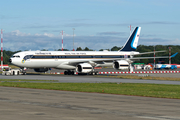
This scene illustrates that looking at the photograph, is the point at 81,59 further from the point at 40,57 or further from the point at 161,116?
the point at 161,116

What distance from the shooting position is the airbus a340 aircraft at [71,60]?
6009cm

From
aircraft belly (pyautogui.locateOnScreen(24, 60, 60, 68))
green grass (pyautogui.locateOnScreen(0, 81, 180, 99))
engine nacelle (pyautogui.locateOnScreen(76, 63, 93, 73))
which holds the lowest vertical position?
green grass (pyautogui.locateOnScreen(0, 81, 180, 99))

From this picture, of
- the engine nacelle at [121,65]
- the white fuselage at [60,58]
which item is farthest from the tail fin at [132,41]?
the engine nacelle at [121,65]

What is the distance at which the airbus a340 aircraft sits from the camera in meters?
60.1

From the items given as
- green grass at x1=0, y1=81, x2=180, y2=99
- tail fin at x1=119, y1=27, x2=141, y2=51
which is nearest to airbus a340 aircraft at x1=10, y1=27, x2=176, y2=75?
tail fin at x1=119, y1=27, x2=141, y2=51

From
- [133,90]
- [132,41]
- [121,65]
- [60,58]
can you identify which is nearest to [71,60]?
[60,58]

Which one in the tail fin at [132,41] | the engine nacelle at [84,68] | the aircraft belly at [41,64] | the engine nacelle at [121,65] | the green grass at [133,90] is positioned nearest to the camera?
the green grass at [133,90]

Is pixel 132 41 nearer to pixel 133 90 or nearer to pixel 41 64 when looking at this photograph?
pixel 41 64

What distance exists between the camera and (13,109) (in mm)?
16781

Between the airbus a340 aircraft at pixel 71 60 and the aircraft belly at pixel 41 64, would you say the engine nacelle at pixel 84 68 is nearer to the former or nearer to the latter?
the airbus a340 aircraft at pixel 71 60

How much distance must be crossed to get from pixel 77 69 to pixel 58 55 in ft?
16.1

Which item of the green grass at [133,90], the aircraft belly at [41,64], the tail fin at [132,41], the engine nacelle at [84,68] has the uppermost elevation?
the tail fin at [132,41]

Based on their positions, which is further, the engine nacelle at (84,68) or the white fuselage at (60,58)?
the engine nacelle at (84,68)

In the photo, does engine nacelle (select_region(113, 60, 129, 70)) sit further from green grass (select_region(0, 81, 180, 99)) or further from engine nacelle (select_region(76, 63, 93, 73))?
green grass (select_region(0, 81, 180, 99))
